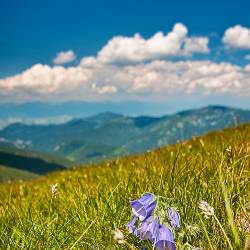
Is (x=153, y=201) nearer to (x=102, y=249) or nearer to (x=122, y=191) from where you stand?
(x=102, y=249)

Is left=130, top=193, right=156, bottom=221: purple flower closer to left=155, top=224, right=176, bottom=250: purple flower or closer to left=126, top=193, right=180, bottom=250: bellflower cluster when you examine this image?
left=126, top=193, right=180, bottom=250: bellflower cluster

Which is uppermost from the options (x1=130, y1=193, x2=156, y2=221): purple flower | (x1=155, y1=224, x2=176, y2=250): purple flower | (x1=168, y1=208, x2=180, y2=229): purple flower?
(x1=130, y1=193, x2=156, y2=221): purple flower

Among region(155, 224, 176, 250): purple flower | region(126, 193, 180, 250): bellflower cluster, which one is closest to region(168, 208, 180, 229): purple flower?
region(126, 193, 180, 250): bellflower cluster

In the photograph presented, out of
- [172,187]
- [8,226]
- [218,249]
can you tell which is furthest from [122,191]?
[218,249]

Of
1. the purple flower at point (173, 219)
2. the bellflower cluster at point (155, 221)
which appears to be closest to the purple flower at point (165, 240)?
the bellflower cluster at point (155, 221)

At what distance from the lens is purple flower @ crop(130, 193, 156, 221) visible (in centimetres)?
256

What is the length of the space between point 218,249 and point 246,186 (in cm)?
155

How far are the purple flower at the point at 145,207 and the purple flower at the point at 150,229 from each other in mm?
35

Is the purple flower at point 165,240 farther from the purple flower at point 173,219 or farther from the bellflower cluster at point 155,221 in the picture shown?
the purple flower at point 173,219

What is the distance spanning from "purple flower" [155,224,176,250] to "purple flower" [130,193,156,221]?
0.44 feet

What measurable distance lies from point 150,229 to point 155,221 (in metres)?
0.06

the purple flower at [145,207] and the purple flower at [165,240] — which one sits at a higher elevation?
the purple flower at [145,207]

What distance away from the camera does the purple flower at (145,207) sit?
2.56m

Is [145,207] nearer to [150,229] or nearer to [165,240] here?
[150,229]
